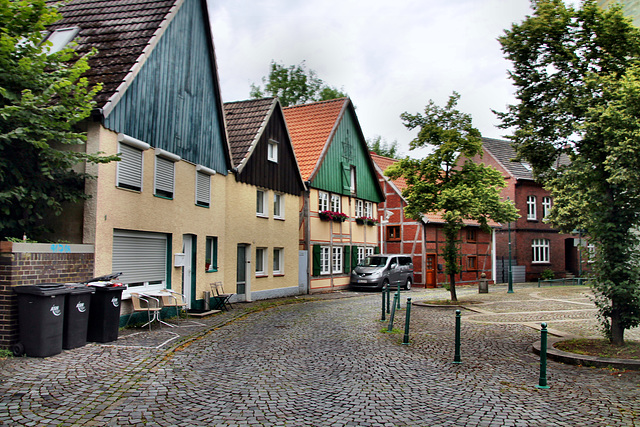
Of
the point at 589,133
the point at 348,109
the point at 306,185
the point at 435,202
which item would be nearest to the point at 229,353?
the point at 589,133

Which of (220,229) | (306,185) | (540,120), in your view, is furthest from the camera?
(306,185)

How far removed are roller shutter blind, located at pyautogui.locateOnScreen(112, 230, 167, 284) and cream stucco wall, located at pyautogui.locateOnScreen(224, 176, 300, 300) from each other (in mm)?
4321

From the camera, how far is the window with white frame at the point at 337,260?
28.8 metres

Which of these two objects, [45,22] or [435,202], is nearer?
[45,22]

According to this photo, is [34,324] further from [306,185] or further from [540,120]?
[306,185]

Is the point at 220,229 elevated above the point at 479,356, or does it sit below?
above

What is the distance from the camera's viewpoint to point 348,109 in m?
30.4

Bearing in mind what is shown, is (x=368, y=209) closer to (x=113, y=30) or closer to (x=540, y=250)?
(x=540, y=250)

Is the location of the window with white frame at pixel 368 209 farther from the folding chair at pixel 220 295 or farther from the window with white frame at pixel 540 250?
the folding chair at pixel 220 295

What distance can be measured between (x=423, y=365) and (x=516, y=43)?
6.97 metres

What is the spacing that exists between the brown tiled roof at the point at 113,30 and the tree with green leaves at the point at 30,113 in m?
2.11

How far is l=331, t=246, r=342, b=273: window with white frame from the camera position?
28750 mm

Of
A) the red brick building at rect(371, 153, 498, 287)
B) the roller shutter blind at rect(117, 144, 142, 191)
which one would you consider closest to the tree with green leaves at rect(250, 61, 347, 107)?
the red brick building at rect(371, 153, 498, 287)

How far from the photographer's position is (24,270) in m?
9.34
